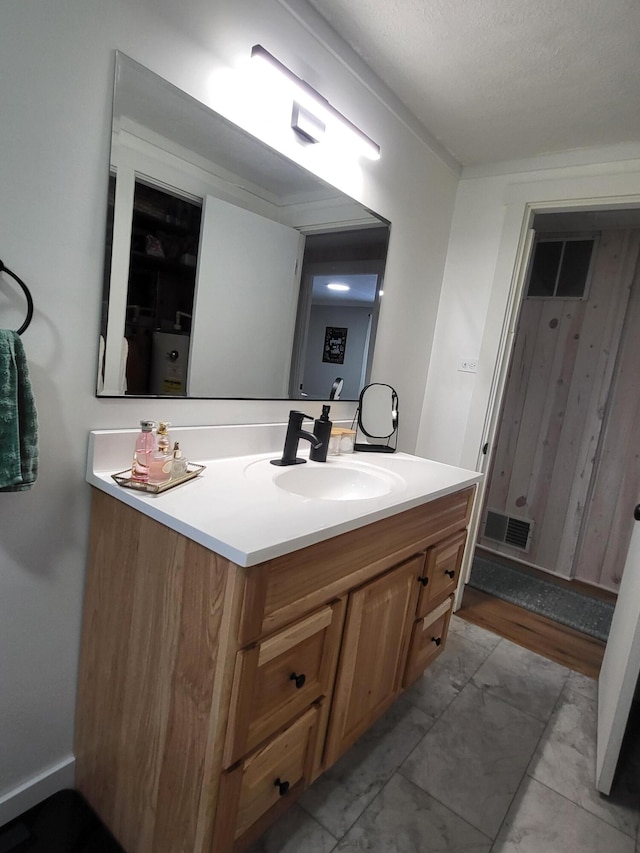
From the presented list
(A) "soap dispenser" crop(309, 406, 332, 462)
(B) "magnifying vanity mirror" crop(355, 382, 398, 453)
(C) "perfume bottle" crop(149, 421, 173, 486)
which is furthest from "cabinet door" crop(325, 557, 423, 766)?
(B) "magnifying vanity mirror" crop(355, 382, 398, 453)

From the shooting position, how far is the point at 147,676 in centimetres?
99

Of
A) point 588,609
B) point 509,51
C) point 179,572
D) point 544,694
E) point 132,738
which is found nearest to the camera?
point 179,572

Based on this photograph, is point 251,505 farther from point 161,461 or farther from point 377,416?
point 377,416

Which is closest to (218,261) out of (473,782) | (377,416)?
(377,416)

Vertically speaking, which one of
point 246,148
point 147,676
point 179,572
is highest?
point 246,148

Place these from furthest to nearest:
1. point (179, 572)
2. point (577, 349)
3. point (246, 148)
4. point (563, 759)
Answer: point (577, 349)
point (563, 759)
point (246, 148)
point (179, 572)

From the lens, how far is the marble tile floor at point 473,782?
1.22 m

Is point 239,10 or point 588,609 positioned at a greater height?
point 239,10

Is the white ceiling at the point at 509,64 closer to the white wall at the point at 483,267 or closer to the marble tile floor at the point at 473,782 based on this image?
the white wall at the point at 483,267

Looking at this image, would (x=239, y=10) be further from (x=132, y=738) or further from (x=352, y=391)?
(x=132, y=738)

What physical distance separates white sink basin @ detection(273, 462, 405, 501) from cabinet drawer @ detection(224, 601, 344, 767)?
1.39 ft

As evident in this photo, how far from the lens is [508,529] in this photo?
124 inches

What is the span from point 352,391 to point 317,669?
108cm

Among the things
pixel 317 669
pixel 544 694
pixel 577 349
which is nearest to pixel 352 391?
pixel 317 669
